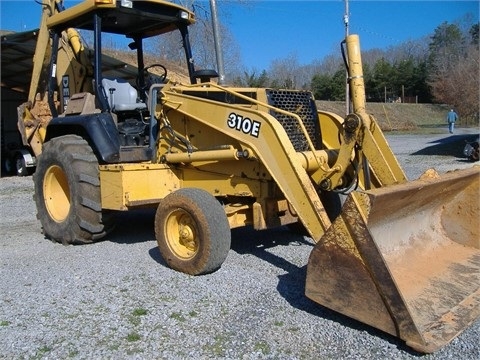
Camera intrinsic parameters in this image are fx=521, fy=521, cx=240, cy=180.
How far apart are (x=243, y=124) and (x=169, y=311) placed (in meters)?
1.82

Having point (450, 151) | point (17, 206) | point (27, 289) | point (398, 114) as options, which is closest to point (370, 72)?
point (398, 114)

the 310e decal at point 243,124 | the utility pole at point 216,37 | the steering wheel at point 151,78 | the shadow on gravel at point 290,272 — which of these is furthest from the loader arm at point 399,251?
the utility pole at point 216,37

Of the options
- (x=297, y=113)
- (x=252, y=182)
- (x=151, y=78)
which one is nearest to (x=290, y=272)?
(x=252, y=182)

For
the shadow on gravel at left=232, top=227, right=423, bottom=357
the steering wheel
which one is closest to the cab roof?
the steering wheel

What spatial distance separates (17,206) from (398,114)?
40959 mm

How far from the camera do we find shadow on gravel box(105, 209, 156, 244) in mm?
6461

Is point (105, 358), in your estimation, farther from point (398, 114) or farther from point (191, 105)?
point (398, 114)

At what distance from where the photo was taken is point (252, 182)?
511 centimetres

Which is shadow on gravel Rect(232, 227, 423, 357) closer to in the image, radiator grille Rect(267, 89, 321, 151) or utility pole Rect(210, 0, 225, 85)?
radiator grille Rect(267, 89, 321, 151)

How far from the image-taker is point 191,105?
17.5ft

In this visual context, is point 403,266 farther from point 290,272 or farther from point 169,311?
point 169,311

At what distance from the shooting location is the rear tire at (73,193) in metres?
5.71

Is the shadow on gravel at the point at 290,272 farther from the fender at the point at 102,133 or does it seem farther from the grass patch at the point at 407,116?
the grass patch at the point at 407,116

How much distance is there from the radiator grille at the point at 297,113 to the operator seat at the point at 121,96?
1.82 m
